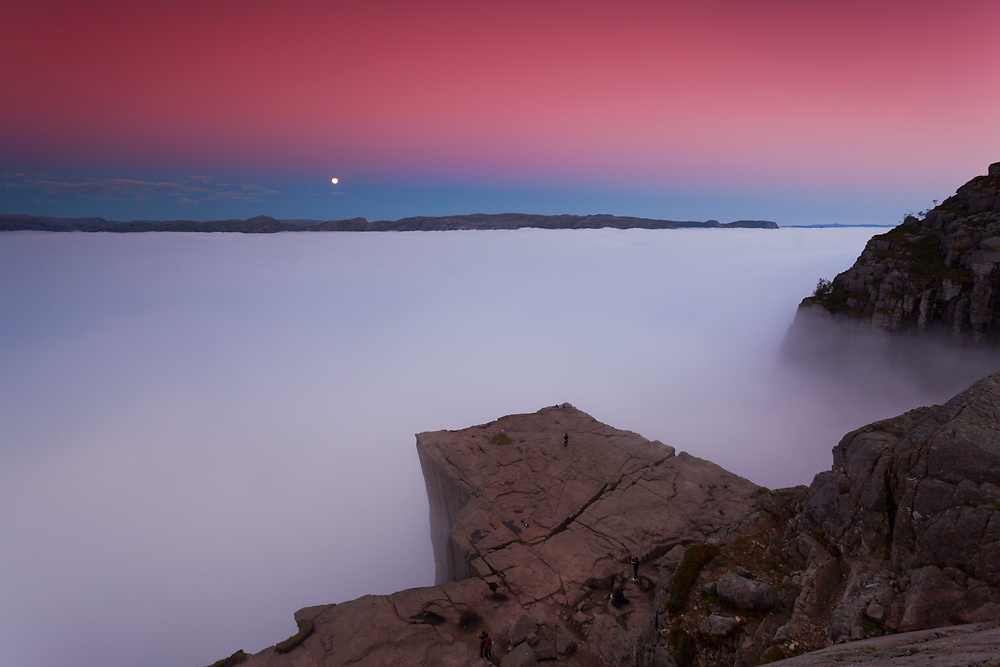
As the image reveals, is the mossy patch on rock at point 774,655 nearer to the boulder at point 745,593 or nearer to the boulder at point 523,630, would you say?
the boulder at point 745,593

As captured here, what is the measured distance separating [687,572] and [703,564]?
56 centimetres

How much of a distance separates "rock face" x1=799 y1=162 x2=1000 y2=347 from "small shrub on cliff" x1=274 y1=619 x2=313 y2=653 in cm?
3894

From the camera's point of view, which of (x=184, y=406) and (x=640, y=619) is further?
(x=184, y=406)

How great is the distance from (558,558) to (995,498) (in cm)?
1160

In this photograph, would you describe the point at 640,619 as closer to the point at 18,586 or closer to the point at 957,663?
the point at 957,663

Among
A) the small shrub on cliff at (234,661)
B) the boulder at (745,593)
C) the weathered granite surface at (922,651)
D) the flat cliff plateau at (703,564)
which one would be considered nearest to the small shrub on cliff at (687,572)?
the flat cliff plateau at (703,564)

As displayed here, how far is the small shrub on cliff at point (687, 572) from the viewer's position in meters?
9.29

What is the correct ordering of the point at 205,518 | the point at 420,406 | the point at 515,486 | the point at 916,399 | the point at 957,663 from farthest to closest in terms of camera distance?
1. the point at 420,406
2. the point at 205,518
3. the point at 916,399
4. the point at 515,486
5. the point at 957,663

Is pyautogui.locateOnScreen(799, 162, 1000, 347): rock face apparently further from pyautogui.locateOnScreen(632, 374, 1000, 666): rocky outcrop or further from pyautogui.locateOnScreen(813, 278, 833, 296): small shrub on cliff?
pyautogui.locateOnScreen(632, 374, 1000, 666): rocky outcrop

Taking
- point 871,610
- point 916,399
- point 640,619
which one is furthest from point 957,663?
point 916,399

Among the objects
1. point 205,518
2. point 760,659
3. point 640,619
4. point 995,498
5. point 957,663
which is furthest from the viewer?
point 205,518

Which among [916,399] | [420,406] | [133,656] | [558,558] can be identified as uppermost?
[916,399]

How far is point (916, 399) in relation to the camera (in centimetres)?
3069

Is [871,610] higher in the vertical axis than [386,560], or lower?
higher
